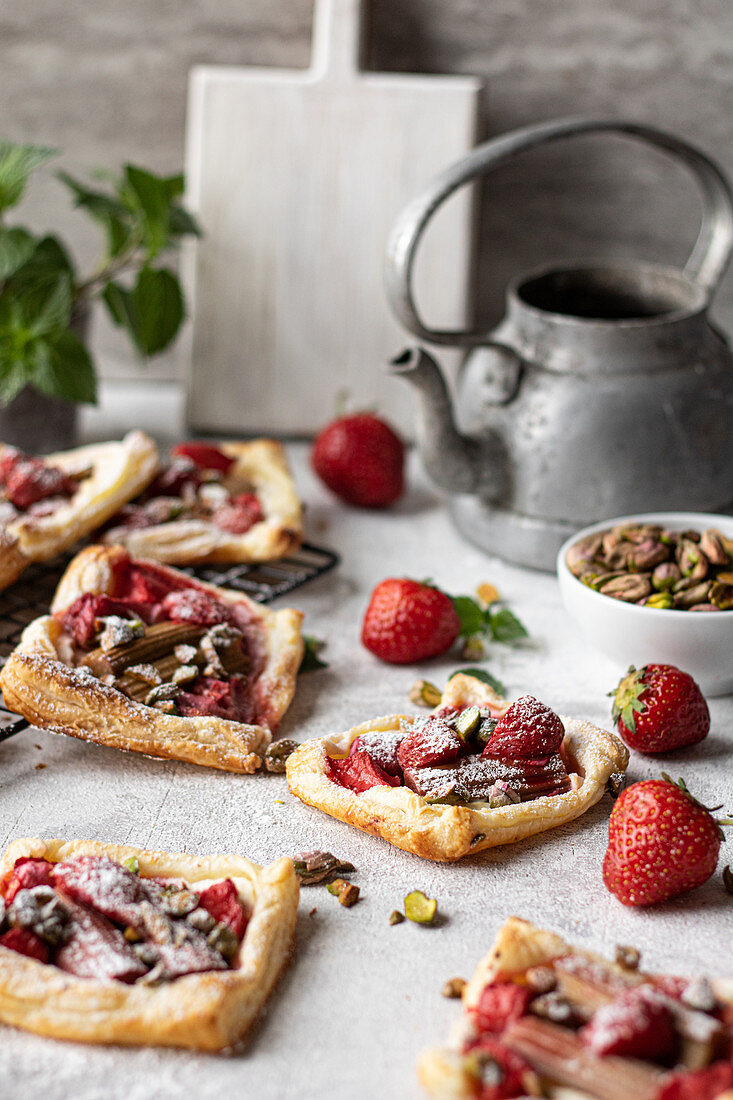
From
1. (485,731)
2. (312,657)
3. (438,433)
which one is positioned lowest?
(312,657)

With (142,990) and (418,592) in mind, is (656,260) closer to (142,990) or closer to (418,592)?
(418,592)

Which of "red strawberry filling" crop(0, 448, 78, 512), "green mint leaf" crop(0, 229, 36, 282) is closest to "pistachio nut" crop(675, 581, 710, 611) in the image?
"red strawberry filling" crop(0, 448, 78, 512)

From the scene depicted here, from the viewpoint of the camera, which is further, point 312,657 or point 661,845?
point 312,657

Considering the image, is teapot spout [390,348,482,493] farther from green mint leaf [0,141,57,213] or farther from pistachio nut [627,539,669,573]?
green mint leaf [0,141,57,213]

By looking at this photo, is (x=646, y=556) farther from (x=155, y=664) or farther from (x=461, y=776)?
(x=155, y=664)

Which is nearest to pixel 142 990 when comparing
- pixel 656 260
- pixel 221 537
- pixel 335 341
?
pixel 221 537

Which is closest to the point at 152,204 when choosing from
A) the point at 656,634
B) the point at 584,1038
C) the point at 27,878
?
the point at 656,634

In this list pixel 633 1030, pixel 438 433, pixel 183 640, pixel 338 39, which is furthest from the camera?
pixel 338 39
